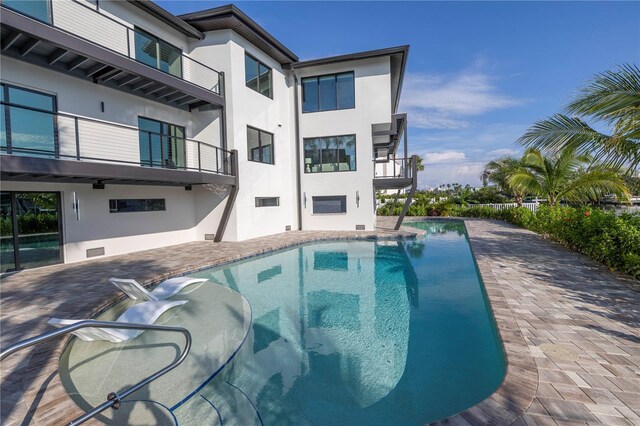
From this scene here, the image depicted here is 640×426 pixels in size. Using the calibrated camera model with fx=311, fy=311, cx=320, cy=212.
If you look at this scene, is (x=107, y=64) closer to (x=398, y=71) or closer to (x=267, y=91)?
(x=267, y=91)

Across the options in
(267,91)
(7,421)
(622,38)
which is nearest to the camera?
(7,421)

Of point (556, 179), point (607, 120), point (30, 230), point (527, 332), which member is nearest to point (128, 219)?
point (30, 230)

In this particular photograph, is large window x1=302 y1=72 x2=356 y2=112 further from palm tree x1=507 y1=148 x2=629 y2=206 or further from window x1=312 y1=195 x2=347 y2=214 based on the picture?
palm tree x1=507 y1=148 x2=629 y2=206

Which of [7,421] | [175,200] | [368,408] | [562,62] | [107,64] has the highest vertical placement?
[562,62]

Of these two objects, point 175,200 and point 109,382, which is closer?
point 109,382

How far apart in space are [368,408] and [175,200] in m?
11.7

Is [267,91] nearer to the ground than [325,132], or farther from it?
farther from it

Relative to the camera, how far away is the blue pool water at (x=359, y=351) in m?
3.50

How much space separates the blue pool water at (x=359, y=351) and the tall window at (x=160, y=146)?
485 cm

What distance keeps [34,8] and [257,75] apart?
320 inches

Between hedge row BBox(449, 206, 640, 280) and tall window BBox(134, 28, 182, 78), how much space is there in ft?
46.0

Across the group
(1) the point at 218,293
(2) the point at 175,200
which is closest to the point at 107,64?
(2) the point at 175,200

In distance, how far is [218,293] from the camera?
7.54 metres

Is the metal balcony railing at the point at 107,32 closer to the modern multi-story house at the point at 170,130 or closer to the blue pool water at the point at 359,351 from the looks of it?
the modern multi-story house at the point at 170,130
